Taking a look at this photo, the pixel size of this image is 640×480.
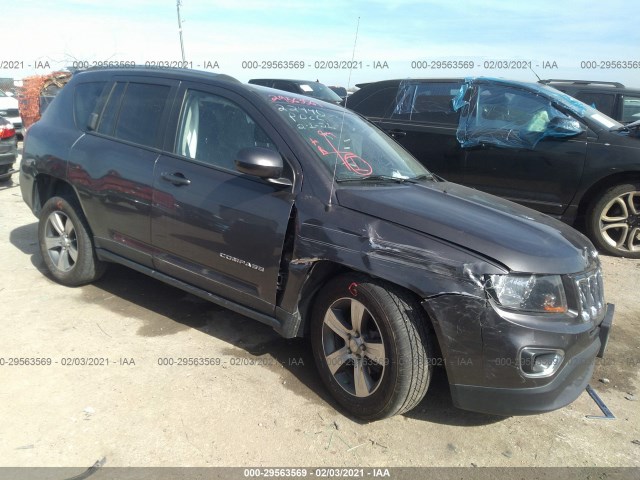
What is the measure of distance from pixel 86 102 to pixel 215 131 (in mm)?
1565

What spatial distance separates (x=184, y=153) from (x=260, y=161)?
0.90 m

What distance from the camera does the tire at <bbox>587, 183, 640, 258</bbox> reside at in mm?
5809

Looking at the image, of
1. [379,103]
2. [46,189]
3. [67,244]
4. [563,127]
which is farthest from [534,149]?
[46,189]

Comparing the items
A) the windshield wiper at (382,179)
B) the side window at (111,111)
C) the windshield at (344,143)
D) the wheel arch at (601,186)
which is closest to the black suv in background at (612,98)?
the wheel arch at (601,186)

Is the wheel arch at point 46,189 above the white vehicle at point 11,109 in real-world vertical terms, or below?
above

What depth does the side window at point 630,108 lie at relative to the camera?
303 inches

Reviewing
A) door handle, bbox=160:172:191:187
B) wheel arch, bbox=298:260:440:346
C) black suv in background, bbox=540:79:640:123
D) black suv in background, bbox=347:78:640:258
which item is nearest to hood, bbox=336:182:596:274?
wheel arch, bbox=298:260:440:346

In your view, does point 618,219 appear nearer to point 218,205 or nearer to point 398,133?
point 398,133

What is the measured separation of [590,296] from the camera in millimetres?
2789

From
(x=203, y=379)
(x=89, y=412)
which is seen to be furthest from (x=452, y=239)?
(x=89, y=412)

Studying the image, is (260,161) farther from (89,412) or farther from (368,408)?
(89,412)

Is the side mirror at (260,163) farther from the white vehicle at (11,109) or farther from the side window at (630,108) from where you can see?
the white vehicle at (11,109)

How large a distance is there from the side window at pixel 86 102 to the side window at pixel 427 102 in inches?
153

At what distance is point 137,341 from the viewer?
3744 millimetres
